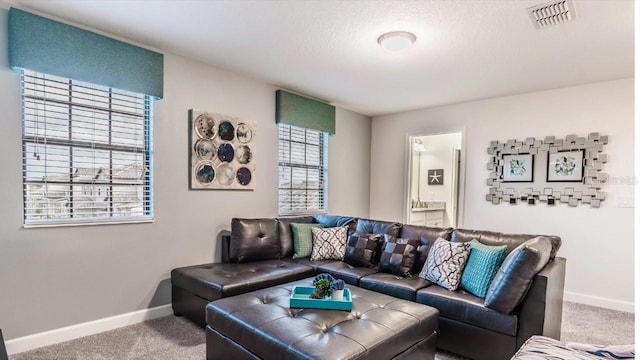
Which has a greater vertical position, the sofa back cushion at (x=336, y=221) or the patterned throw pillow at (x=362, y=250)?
the sofa back cushion at (x=336, y=221)

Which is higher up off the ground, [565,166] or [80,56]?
[80,56]

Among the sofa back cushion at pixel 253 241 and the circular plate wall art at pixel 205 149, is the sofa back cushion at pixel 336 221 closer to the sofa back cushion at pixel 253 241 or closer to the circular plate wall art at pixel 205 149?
the sofa back cushion at pixel 253 241

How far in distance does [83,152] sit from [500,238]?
3.36m

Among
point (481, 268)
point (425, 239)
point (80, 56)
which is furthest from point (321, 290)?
point (80, 56)

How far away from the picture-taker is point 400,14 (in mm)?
2252

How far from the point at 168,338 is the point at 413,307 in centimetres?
184

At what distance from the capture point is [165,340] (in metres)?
2.50

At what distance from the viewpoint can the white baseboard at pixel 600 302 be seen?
132 inches

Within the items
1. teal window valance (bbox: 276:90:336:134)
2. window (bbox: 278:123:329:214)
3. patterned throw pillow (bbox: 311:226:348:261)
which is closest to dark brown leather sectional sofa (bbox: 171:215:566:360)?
patterned throw pillow (bbox: 311:226:348:261)

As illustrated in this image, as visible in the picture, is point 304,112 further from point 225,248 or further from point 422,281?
point 422,281

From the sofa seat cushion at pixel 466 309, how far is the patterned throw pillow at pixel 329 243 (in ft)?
3.69

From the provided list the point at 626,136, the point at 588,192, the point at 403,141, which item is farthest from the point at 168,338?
the point at 626,136

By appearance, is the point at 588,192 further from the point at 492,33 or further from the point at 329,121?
the point at 329,121

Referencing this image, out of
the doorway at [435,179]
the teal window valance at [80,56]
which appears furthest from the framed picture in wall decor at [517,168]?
the teal window valance at [80,56]
